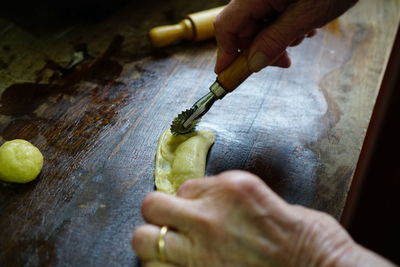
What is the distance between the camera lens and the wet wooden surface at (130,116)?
1354 millimetres

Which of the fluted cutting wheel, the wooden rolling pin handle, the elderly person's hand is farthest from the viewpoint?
the wooden rolling pin handle

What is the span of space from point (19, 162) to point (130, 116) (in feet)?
1.48

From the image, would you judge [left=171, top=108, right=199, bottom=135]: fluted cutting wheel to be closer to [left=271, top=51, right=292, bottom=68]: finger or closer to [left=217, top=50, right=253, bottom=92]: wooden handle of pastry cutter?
[left=217, top=50, right=253, bottom=92]: wooden handle of pastry cutter

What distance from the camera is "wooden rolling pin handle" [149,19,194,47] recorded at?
6.49 ft

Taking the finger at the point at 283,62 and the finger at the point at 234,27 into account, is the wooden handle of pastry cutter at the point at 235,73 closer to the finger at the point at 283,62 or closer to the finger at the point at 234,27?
the finger at the point at 234,27

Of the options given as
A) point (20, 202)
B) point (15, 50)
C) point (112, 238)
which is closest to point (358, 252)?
point (112, 238)

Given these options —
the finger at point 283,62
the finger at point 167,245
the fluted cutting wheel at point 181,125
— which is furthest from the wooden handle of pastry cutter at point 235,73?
the finger at point 167,245

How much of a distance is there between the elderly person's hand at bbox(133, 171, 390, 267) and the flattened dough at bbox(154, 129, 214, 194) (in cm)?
35

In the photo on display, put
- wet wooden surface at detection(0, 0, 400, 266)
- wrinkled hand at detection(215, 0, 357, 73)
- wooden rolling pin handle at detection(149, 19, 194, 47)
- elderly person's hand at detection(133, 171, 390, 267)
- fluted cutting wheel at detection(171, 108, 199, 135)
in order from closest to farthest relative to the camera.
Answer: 1. elderly person's hand at detection(133, 171, 390, 267)
2. wet wooden surface at detection(0, 0, 400, 266)
3. wrinkled hand at detection(215, 0, 357, 73)
4. fluted cutting wheel at detection(171, 108, 199, 135)
5. wooden rolling pin handle at detection(149, 19, 194, 47)

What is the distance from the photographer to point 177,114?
1.71 metres

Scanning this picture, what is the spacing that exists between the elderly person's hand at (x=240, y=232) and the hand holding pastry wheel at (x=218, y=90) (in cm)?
49

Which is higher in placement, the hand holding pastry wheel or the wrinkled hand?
the wrinkled hand

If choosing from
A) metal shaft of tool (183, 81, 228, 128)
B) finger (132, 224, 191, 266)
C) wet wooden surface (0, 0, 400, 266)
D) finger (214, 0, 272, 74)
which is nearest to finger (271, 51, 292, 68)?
wet wooden surface (0, 0, 400, 266)

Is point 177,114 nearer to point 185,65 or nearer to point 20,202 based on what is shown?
point 185,65
